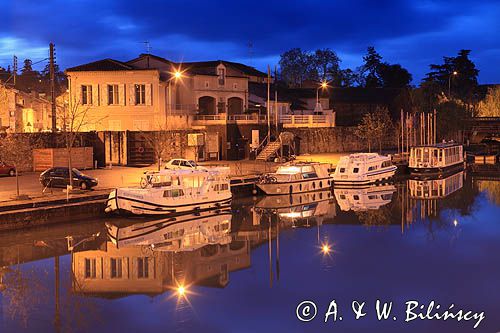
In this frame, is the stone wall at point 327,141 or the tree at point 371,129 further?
the tree at point 371,129

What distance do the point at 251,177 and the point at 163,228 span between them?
13130 millimetres

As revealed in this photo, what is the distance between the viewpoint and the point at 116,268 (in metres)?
24.0

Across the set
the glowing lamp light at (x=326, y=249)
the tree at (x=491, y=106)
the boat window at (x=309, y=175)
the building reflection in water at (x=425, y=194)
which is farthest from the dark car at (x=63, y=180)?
the tree at (x=491, y=106)

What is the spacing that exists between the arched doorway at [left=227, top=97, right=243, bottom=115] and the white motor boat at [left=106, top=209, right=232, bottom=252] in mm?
29963

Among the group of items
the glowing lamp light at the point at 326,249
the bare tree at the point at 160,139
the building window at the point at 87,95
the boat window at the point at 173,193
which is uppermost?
the building window at the point at 87,95

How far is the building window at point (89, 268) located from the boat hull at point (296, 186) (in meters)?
17.8

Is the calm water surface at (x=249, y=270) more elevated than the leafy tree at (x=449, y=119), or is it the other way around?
the leafy tree at (x=449, y=119)

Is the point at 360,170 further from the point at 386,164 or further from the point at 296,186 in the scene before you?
the point at 296,186

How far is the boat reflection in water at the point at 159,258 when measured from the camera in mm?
21719

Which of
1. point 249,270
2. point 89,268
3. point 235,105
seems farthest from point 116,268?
point 235,105

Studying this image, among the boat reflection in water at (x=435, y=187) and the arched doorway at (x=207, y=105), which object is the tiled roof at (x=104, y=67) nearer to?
the arched doorway at (x=207, y=105)

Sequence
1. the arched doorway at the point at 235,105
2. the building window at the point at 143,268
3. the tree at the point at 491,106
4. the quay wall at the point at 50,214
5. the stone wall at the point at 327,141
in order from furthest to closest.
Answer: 1. the tree at the point at 491,106
2. the arched doorway at the point at 235,105
3. the stone wall at the point at 327,141
4. the quay wall at the point at 50,214
5. the building window at the point at 143,268

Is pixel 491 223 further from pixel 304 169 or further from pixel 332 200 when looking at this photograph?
pixel 304 169

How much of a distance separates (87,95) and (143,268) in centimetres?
3487
